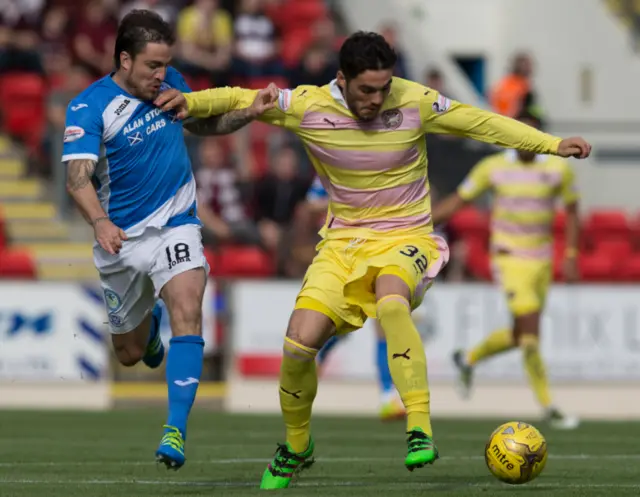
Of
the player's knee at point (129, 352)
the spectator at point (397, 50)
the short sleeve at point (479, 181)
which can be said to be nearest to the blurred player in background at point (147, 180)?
the player's knee at point (129, 352)

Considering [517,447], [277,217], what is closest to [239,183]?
[277,217]

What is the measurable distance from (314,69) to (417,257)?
38.2ft

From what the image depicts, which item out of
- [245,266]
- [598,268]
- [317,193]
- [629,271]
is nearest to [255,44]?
[245,266]

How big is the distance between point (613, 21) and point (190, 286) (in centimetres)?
1614

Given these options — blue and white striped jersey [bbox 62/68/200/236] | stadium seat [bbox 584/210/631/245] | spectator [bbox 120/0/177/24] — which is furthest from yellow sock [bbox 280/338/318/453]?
spectator [bbox 120/0/177/24]

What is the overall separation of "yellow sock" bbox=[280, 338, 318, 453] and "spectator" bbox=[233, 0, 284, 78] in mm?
12094

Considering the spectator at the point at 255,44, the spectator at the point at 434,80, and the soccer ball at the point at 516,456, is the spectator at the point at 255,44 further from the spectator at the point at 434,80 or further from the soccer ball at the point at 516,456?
the soccer ball at the point at 516,456

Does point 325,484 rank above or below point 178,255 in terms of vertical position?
below

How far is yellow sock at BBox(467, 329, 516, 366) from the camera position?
1468 cm

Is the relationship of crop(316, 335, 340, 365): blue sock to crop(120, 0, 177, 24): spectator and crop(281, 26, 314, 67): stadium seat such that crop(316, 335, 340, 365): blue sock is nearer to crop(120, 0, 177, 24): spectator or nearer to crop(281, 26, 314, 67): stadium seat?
crop(281, 26, 314, 67): stadium seat

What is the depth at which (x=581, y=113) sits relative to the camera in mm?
23734

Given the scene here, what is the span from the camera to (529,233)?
14500 mm

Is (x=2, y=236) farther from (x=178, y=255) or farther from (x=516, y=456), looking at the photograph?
(x=516, y=456)

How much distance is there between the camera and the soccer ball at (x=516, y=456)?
320 inches
